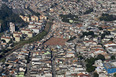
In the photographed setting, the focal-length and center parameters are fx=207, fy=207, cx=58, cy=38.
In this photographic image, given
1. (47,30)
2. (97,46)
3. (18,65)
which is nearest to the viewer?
(18,65)

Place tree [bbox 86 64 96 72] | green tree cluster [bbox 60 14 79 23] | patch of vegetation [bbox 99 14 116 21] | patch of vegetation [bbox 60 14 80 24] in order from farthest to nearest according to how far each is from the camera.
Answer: green tree cluster [bbox 60 14 79 23] < patch of vegetation [bbox 99 14 116 21] < patch of vegetation [bbox 60 14 80 24] < tree [bbox 86 64 96 72]

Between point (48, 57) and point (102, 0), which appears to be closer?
point (48, 57)

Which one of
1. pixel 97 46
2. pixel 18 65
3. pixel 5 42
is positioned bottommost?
pixel 18 65

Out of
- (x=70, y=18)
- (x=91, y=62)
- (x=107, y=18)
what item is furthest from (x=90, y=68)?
(x=70, y=18)

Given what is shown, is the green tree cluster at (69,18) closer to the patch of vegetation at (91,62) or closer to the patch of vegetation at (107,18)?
the patch of vegetation at (107,18)

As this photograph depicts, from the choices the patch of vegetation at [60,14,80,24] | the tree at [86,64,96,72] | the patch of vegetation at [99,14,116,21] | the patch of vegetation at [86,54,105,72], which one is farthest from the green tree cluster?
the tree at [86,64,96,72]

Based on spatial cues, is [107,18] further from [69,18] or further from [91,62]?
[91,62]

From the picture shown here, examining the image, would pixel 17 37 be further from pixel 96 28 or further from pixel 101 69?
pixel 101 69

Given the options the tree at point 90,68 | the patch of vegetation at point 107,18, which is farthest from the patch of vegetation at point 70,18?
the tree at point 90,68

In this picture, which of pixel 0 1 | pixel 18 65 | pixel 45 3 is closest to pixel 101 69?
pixel 18 65

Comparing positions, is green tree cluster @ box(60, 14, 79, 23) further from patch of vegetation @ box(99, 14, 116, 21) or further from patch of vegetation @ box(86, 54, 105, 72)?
patch of vegetation @ box(86, 54, 105, 72)

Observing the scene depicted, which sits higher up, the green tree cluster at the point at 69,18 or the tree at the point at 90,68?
the green tree cluster at the point at 69,18
